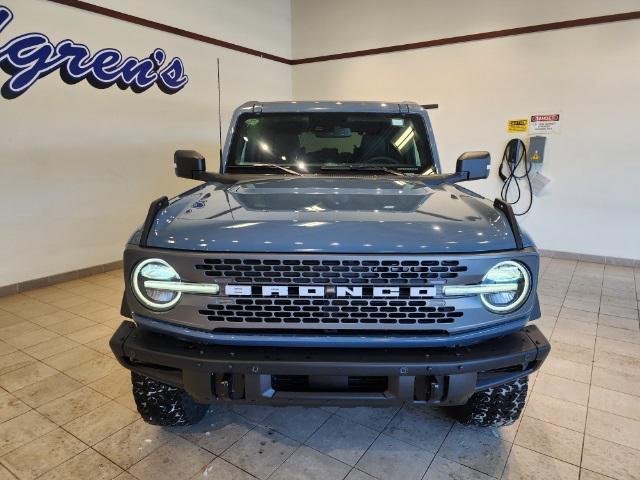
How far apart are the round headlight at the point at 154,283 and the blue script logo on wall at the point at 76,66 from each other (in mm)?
3571

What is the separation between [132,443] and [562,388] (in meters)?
2.46

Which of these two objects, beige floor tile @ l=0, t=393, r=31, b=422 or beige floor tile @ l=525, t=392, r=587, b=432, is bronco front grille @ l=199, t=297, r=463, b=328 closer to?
beige floor tile @ l=525, t=392, r=587, b=432

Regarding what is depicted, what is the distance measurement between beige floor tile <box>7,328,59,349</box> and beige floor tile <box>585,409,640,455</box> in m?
3.62

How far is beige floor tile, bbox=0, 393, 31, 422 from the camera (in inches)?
89.5

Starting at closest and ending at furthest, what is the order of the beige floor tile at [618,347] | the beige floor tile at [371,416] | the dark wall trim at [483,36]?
the beige floor tile at [371,416] < the beige floor tile at [618,347] < the dark wall trim at [483,36]

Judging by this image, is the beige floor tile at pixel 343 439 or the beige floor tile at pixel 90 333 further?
the beige floor tile at pixel 90 333

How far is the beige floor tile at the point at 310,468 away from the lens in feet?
6.06

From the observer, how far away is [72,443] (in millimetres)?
2053

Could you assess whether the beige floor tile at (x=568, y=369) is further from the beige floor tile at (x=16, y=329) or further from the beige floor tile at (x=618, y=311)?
the beige floor tile at (x=16, y=329)

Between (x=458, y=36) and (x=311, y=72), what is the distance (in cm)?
254

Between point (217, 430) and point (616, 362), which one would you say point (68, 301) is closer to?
point (217, 430)

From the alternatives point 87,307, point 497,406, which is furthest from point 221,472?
point 87,307

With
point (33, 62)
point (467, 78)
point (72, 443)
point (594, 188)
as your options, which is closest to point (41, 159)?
point (33, 62)

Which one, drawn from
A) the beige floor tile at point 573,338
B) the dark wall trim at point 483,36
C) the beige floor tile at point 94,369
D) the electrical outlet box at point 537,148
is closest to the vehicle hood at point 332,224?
the beige floor tile at point 94,369
